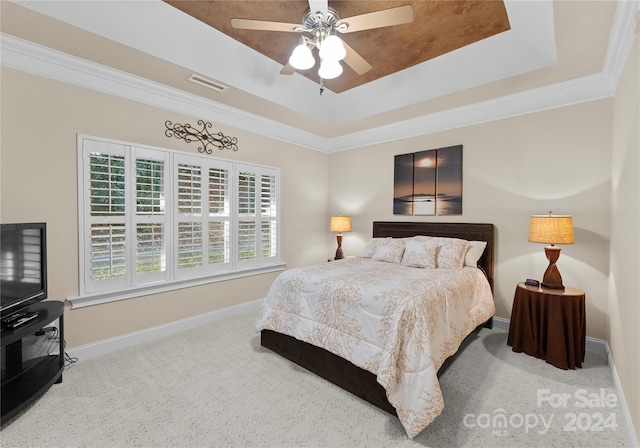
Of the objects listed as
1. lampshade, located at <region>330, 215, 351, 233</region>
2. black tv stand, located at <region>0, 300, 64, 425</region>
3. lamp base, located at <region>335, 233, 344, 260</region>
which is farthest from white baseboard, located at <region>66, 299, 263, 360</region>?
lampshade, located at <region>330, 215, 351, 233</region>

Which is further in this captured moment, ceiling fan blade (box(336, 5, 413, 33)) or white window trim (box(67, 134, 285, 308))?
white window trim (box(67, 134, 285, 308))

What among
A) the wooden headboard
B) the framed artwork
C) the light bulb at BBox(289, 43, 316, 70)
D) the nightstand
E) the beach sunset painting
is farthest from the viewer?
the beach sunset painting

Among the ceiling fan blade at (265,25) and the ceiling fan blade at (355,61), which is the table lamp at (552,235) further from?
the ceiling fan blade at (265,25)

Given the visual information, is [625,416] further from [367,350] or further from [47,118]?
[47,118]

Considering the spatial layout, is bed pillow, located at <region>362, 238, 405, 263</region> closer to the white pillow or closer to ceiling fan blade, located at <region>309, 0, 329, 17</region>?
the white pillow

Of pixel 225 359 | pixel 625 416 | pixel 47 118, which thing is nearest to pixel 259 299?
pixel 225 359

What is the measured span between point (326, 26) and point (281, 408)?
2.73 m

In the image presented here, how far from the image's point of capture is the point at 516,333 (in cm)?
282

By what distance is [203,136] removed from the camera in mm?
3514

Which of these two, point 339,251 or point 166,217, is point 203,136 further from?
point 339,251

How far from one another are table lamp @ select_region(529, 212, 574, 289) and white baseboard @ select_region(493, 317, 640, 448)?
0.72 meters

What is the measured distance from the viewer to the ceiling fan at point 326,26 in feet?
5.99

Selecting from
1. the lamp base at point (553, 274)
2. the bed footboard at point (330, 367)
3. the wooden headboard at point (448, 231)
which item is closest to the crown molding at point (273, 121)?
the wooden headboard at point (448, 231)

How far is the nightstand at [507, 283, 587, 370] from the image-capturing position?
8.28 feet
